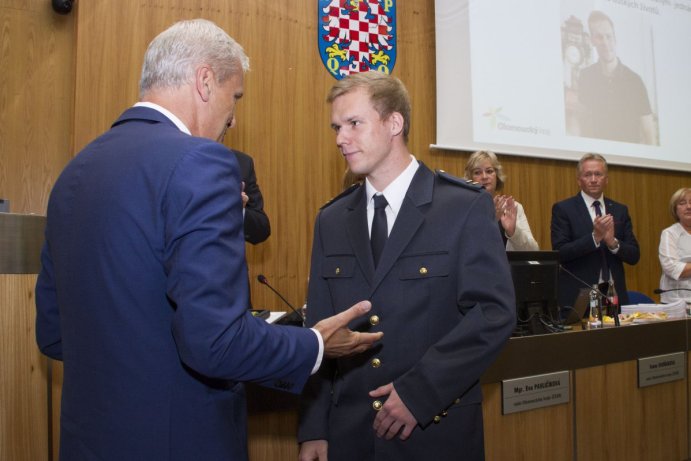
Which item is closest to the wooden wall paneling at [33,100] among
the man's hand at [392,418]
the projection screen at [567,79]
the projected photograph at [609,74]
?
the projection screen at [567,79]

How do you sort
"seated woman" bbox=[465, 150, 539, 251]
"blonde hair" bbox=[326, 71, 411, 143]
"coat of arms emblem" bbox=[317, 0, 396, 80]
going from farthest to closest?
"coat of arms emblem" bbox=[317, 0, 396, 80]
"seated woman" bbox=[465, 150, 539, 251]
"blonde hair" bbox=[326, 71, 411, 143]

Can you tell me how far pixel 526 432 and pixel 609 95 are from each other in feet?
14.0

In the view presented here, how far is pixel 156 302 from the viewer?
1.11 meters

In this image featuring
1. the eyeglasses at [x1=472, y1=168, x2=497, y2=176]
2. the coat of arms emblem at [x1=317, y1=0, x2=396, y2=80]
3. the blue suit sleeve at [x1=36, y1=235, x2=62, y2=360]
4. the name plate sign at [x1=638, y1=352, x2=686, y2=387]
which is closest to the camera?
the blue suit sleeve at [x1=36, y1=235, x2=62, y2=360]

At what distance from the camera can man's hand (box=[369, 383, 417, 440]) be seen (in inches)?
59.4

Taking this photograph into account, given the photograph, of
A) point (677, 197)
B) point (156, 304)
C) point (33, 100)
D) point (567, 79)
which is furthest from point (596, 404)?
point (33, 100)

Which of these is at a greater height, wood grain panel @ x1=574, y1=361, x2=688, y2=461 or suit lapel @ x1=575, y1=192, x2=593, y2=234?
suit lapel @ x1=575, y1=192, x2=593, y2=234

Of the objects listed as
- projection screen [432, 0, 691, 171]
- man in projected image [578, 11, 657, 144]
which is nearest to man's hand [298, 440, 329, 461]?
projection screen [432, 0, 691, 171]

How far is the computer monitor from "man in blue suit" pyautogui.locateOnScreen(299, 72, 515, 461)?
1104 mm

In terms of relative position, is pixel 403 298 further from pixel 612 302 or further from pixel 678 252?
pixel 678 252

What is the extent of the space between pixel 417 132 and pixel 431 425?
3695 millimetres

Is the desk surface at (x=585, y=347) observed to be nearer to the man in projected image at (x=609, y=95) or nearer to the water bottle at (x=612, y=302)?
the water bottle at (x=612, y=302)

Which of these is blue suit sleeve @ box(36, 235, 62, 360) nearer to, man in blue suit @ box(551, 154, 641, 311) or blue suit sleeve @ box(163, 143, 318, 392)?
blue suit sleeve @ box(163, 143, 318, 392)

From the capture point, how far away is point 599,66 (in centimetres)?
568
